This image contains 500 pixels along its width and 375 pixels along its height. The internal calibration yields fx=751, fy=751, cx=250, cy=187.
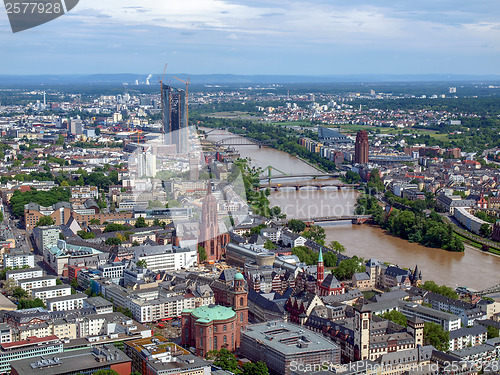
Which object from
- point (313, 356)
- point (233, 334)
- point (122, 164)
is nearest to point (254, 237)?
point (233, 334)

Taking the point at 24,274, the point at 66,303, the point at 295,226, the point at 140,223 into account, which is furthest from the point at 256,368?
the point at 140,223

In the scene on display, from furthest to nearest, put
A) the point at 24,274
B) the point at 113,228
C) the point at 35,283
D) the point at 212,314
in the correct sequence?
the point at 113,228 → the point at 24,274 → the point at 35,283 → the point at 212,314

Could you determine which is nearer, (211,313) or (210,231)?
(211,313)

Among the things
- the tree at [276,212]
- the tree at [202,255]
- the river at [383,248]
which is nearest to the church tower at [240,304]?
the tree at [202,255]

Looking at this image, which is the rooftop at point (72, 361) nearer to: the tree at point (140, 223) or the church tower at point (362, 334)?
the church tower at point (362, 334)

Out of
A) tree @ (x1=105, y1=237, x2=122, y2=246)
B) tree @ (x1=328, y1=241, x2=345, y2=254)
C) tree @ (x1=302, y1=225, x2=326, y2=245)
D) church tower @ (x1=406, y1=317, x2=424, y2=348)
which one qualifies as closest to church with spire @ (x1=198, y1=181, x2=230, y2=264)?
tree @ (x1=105, y1=237, x2=122, y2=246)

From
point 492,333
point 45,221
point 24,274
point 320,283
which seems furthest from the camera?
point 45,221

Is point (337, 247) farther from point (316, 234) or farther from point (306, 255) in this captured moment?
point (316, 234)

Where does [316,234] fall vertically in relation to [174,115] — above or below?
below
